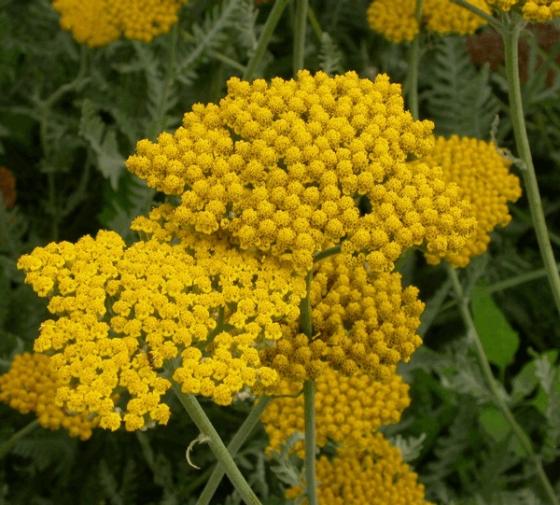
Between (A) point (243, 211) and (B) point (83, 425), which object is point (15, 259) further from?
(A) point (243, 211)

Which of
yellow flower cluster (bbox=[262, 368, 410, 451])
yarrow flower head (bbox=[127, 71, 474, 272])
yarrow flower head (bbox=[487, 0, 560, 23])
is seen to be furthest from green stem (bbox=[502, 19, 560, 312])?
yellow flower cluster (bbox=[262, 368, 410, 451])

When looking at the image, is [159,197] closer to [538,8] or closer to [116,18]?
[116,18]

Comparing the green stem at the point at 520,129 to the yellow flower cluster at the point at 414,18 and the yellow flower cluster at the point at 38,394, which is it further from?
the yellow flower cluster at the point at 38,394

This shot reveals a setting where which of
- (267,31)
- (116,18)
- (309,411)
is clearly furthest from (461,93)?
(309,411)

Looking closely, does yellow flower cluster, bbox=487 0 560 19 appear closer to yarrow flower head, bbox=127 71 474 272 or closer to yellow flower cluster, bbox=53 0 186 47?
yarrow flower head, bbox=127 71 474 272

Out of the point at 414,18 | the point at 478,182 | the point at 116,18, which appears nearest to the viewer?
the point at 478,182
